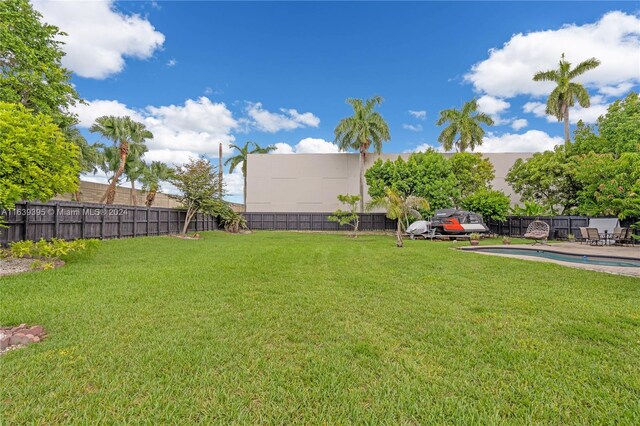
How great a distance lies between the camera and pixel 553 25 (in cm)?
1110

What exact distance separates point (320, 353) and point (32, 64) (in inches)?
673

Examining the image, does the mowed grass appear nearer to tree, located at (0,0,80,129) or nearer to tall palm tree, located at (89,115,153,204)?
tree, located at (0,0,80,129)

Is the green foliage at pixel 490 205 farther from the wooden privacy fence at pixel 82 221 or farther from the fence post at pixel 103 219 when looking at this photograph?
the fence post at pixel 103 219

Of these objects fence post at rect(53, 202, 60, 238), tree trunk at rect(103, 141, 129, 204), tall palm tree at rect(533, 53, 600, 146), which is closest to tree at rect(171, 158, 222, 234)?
tree trunk at rect(103, 141, 129, 204)

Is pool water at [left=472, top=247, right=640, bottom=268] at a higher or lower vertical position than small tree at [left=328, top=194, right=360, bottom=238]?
lower

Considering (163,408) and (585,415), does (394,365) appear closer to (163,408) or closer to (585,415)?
(585,415)

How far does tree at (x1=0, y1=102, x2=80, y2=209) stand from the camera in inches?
247

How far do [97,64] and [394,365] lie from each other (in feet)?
50.8

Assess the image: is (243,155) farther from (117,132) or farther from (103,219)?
(103,219)

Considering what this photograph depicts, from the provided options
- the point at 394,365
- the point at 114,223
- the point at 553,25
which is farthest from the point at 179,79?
A: the point at 394,365

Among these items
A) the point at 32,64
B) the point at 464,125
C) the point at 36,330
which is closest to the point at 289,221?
the point at 464,125

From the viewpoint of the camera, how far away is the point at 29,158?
6.48 m

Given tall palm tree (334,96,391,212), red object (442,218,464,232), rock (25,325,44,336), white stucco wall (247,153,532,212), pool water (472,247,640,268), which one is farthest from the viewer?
white stucco wall (247,153,532,212)

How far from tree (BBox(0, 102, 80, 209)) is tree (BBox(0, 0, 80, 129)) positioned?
266 inches
